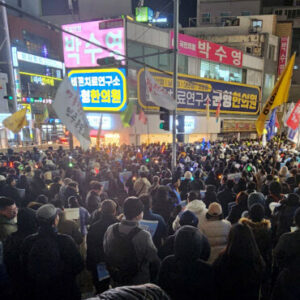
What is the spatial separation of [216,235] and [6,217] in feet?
10.1

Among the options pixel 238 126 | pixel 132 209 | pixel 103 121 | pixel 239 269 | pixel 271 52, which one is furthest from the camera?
pixel 271 52

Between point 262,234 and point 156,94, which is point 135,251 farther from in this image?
point 156,94

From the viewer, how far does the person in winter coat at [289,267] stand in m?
2.86

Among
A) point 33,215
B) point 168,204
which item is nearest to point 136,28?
point 168,204

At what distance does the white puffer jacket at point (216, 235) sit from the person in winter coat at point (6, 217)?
9.26 feet

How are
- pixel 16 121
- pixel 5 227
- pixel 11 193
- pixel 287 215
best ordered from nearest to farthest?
pixel 5 227
pixel 287 215
pixel 11 193
pixel 16 121

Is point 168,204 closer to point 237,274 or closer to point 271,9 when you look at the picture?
point 237,274

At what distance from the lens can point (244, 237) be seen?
2520 millimetres

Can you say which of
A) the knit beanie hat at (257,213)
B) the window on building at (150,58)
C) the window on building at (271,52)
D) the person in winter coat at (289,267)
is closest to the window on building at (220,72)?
the window on building at (150,58)

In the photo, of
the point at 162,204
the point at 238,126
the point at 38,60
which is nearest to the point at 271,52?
the point at 238,126

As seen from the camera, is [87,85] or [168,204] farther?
[87,85]

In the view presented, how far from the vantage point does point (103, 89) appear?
20.9 m

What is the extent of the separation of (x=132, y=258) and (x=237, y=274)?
3.68 ft

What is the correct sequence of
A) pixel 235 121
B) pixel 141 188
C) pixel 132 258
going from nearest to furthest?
pixel 132 258
pixel 141 188
pixel 235 121
